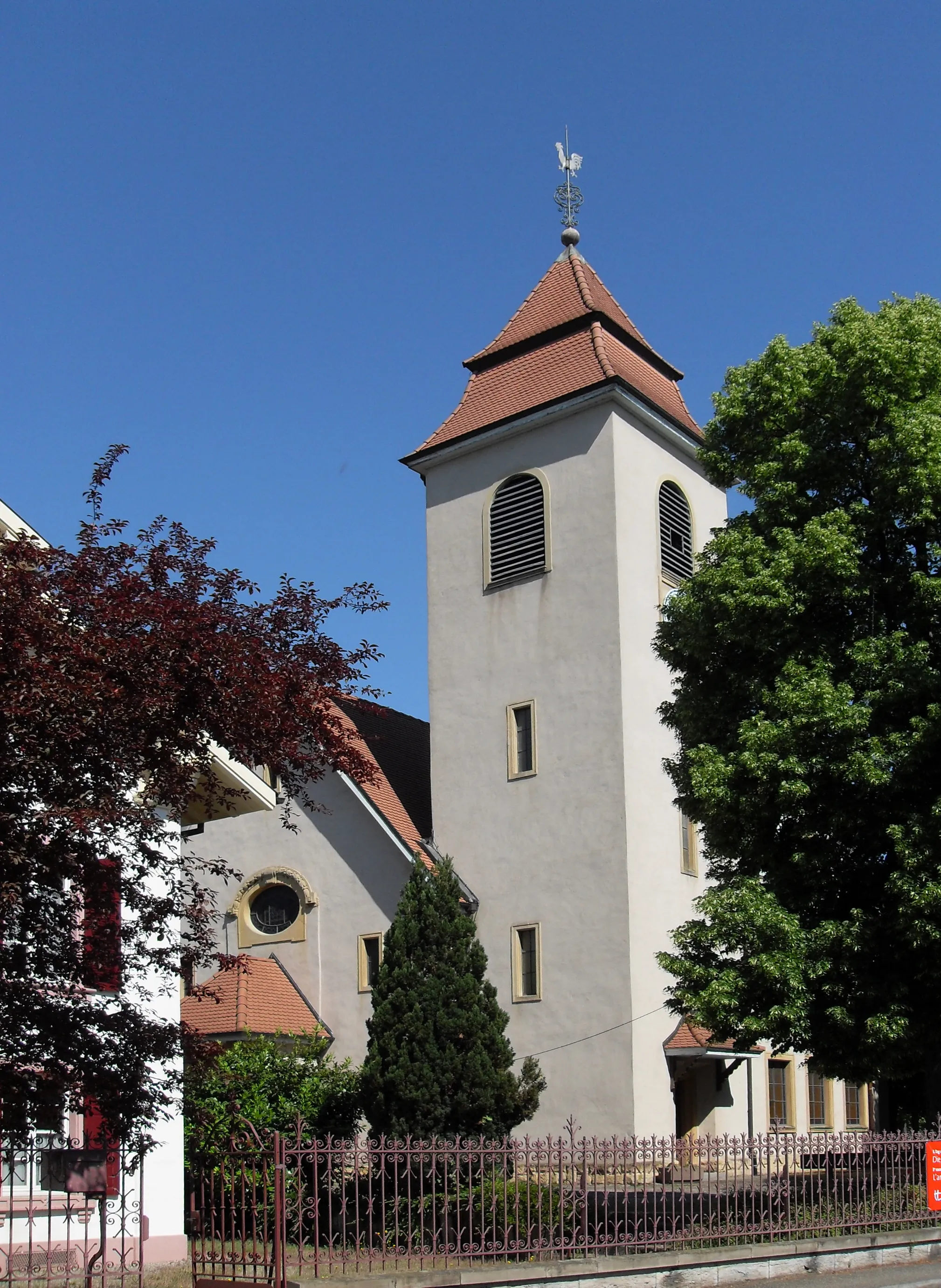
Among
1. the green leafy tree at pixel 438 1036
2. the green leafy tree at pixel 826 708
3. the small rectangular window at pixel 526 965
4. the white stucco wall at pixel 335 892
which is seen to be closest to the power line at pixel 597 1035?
the small rectangular window at pixel 526 965

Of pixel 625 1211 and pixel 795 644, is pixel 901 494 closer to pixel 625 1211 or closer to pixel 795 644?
pixel 795 644

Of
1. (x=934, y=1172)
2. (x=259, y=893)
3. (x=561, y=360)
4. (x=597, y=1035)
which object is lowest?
(x=934, y=1172)

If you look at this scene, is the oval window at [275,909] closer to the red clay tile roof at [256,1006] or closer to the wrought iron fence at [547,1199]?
the red clay tile roof at [256,1006]

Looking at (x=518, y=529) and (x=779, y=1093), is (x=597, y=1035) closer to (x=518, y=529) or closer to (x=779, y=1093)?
(x=779, y=1093)

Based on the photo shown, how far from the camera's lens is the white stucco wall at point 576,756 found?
82.5 feet

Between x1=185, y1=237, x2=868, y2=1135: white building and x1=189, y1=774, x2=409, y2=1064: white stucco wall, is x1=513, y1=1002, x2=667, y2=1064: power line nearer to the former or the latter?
x1=185, y1=237, x2=868, y2=1135: white building

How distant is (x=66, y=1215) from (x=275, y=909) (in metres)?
17.7

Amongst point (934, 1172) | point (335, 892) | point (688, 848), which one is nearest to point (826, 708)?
point (934, 1172)

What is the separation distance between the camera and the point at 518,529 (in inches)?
1144

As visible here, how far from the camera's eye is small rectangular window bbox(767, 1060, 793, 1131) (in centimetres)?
2905

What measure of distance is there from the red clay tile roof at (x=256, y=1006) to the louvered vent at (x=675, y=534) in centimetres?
1110

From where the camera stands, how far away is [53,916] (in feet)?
33.5

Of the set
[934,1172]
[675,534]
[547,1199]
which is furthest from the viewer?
[675,534]

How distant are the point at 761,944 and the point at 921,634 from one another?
14.0ft
